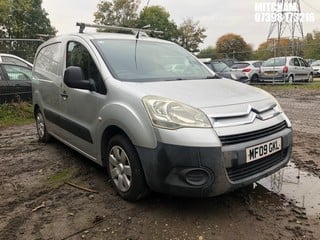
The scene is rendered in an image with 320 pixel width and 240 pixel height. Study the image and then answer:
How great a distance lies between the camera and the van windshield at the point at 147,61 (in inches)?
157

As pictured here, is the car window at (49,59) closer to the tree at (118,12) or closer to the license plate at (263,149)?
the license plate at (263,149)

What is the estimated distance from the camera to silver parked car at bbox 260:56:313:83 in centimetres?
1870

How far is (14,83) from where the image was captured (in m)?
9.41

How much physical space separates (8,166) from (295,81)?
1717 centimetres

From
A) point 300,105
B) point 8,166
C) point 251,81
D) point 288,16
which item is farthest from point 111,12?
point 8,166

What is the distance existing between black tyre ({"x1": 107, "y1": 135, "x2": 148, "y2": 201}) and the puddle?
149 centimetres

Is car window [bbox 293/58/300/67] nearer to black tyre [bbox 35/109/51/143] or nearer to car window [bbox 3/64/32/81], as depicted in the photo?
car window [bbox 3/64/32/81]

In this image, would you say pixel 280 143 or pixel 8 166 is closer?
pixel 280 143

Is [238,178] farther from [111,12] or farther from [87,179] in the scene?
[111,12]

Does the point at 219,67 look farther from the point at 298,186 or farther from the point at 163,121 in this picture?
the point at 163,121

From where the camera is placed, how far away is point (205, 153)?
9.89ft

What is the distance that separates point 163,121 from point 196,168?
0.48 metres

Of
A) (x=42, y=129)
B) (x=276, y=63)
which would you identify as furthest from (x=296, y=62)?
(x=42, y=129)

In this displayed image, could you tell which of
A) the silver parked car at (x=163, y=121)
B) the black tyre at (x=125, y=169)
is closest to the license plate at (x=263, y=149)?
the silver parked car at (x=163, y=121)
